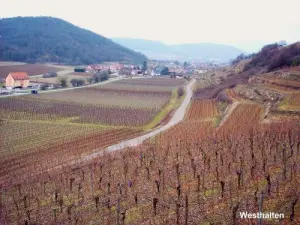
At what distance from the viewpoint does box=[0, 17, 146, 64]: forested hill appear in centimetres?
13100

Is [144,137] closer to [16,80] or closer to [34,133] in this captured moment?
[34,133]

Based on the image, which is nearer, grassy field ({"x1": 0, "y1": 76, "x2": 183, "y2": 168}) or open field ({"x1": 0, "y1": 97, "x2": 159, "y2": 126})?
grassy field ({"x1": 0, "y1": 76, "x2": 183, "y2": 168})

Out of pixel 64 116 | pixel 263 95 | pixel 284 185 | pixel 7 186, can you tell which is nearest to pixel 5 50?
pixel 64 116

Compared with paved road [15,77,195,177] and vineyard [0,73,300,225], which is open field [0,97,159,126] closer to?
paved road [15,77,195,177]

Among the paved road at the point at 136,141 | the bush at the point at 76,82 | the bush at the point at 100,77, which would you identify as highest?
the bush at the point at 100,77

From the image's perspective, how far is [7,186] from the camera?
57.6ft

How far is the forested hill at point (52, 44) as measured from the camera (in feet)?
430

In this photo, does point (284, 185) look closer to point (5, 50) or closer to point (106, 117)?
point (106, 117)

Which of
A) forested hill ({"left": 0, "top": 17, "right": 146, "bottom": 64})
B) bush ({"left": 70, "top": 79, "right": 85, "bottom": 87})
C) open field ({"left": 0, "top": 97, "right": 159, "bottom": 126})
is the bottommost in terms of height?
open field ({"left": 0, "top": 97, "right": 159, "bottom": 126})

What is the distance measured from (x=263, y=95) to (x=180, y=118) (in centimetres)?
964

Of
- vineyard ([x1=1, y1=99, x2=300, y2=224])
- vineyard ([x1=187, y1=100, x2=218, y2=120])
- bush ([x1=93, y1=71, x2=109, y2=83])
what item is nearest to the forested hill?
bush ([x1=93, y1=71, x2=109, y2=83])

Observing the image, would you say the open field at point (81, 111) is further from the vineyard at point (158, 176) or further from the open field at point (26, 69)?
the open field at point (26, 69)

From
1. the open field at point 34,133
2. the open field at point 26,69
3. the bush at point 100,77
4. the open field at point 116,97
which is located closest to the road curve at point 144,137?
the open field at point 34,133

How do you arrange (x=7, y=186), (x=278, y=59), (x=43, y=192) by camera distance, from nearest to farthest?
(x=43, y=192), (x=7, y=186), (x=278, y=59)
